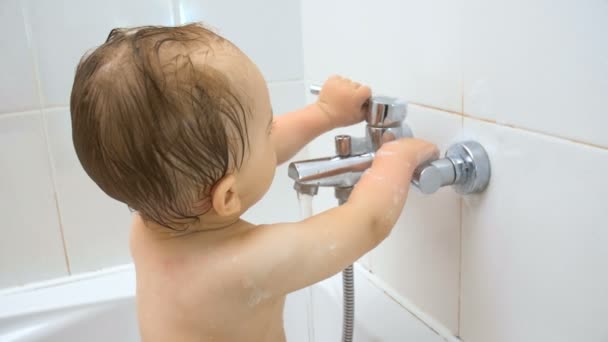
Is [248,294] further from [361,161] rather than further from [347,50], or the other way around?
[347,50]

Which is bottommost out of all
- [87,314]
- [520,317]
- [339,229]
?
[87,314]

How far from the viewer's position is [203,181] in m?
0.54

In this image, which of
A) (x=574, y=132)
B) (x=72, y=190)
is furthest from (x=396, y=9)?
(x=72, y=190)

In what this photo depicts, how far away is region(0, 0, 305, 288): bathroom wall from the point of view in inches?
36.5

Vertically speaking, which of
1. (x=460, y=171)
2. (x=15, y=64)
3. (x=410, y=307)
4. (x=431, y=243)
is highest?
(x=15, y=64)

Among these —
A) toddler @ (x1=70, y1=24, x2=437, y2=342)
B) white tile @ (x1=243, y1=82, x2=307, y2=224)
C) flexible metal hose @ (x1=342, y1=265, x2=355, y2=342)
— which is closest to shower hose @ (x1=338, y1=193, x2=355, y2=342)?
flexible metal hose @ (x1=342, y1=265, x2=355, y2=342)

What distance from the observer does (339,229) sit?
587mm

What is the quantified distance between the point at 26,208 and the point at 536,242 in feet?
2.65

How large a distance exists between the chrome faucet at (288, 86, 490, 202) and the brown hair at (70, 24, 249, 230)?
0.40ft

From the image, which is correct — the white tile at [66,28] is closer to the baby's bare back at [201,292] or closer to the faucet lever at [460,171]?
the baby's bare back at [201,292]

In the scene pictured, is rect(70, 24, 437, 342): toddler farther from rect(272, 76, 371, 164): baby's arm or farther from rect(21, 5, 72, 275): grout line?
rect(21, 5, 72, 275): grout line

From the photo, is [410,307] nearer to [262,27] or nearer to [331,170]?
[331,170]

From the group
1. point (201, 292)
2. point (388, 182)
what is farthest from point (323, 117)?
point (201, 292)

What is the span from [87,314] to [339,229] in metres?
0.58
